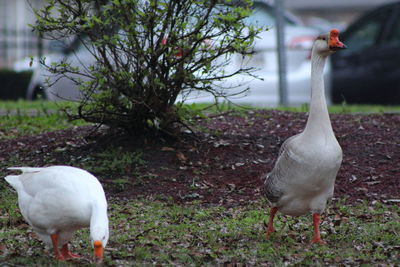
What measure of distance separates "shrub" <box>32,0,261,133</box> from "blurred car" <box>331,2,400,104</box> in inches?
232

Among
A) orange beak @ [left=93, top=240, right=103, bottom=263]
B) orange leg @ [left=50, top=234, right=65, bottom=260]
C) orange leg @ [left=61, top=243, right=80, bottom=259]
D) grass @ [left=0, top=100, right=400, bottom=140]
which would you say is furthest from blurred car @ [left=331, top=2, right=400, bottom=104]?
orange beak @ [left=93, top=240, right=103, bottom=263]

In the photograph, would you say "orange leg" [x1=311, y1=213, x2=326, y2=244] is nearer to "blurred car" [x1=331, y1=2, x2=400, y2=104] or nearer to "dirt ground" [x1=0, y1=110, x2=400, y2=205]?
"dirt ground" [x1=0, y1=110, x2=400, y2=205]

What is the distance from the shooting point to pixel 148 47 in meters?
7.78

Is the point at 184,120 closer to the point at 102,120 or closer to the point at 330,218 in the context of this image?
the point at 102,120

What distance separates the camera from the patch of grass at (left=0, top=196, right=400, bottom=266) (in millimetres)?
5766

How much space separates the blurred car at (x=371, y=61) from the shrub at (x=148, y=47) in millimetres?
5900

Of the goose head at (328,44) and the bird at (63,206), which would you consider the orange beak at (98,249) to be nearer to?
the bird at (63,206)

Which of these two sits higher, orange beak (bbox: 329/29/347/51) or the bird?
orange beak (bbox: 329/29/347/51)

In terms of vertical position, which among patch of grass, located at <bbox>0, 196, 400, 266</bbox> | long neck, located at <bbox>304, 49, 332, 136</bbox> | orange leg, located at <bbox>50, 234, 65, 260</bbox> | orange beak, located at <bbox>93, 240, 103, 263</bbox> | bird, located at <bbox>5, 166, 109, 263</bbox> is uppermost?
long neck, located at <bbox>304, 49, 332, 136</bbox>

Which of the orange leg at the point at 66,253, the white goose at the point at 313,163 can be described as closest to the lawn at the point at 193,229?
the orange leg at the point at 66,253

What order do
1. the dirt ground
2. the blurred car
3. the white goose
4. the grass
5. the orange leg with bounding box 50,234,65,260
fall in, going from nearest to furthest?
the orange leg with bounding box 50,234,65,260 → the white goose → the dirt ground → the grass → the blurred car

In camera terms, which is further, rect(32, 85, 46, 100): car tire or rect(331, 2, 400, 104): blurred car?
rect(331, 2, 400, 104): blurred car

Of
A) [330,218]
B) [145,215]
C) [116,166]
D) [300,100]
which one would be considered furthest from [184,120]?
[300,100]

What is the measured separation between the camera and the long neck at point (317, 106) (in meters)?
6.00
